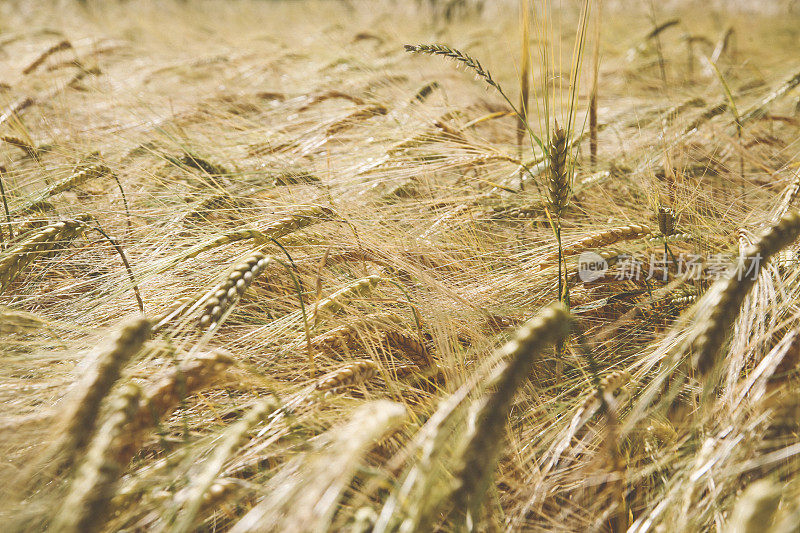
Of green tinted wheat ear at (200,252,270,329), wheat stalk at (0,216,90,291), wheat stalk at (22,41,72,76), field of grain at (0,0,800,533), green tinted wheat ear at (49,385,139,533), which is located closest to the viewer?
green tinted wheat ear at (49,385,139,533)

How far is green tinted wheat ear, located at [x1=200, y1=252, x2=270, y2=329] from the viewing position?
82cm

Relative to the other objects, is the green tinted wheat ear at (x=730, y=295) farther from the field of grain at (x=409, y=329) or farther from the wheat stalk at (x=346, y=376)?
the wheat stalk at (x=346, y=376)

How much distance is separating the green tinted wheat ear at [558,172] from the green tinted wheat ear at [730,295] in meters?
0.32

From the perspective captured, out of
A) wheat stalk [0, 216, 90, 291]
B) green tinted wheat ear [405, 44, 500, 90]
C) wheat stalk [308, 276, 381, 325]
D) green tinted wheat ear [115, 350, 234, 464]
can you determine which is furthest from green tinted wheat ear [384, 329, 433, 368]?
wheat stalk [0, 216, 90, 291]

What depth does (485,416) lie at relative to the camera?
55cm

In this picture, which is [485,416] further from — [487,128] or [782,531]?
[487,128]

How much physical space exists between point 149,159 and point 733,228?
5.66 feet

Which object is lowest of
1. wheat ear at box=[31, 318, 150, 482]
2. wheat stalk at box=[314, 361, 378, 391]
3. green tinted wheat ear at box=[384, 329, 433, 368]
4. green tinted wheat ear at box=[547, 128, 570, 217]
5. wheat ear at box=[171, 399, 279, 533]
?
green tinted wheat ear at box=[384, 329, 433, 368]

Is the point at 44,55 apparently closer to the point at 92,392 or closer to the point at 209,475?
the point at 92,392

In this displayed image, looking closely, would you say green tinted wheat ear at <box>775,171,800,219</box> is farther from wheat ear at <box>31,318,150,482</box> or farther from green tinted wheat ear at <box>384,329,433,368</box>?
wheat ear at <box>31,318,150,482</box>

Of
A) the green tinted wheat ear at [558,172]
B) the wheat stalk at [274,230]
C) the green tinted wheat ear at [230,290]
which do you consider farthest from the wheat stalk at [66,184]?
the green tinted wheat ear at [558,172]

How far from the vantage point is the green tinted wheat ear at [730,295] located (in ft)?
2.09

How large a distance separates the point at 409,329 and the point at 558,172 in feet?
1.49

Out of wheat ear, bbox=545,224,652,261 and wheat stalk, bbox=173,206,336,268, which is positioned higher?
wheat stalk, bbox=173,206,336,268
